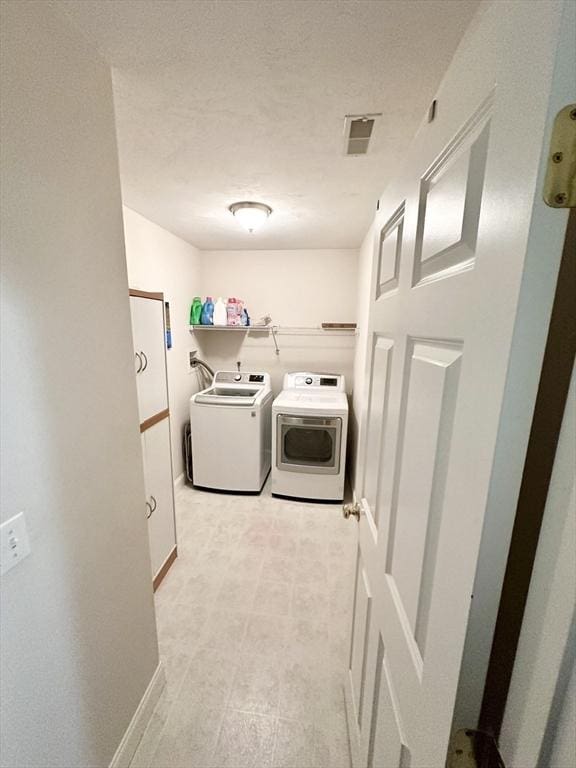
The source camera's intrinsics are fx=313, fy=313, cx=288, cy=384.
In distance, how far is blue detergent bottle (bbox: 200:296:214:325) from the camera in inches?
130

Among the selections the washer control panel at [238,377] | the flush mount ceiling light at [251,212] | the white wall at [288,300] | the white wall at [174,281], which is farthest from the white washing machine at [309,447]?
the flush mount ceiling light at [251,212]

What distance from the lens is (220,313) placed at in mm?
3268

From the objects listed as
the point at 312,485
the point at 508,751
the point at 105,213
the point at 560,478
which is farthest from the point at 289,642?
the point at 105,213

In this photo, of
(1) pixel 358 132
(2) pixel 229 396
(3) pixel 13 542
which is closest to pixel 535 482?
(3) pixel 13 542

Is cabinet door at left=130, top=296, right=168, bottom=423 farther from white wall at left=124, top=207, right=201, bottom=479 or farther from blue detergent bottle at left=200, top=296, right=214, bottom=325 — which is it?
blue detergent bottle at left=200, top=296, right=214, bottom=325

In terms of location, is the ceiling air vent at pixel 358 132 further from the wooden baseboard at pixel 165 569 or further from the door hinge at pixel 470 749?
the wooden baseboard at pixel 165 569

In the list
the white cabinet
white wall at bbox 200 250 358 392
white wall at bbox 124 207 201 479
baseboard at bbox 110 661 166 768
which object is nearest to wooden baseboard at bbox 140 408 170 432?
the white cabinet

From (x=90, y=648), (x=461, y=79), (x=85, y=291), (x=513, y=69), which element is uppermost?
(x=461, y=79)

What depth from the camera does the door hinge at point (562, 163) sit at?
296 millimetres

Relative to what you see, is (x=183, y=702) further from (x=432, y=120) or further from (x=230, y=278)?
(x=230, y=278)

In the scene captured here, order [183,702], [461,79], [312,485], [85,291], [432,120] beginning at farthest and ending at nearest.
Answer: [312,485]
[183,702]
[85,291]
[432,120]
[461,79]

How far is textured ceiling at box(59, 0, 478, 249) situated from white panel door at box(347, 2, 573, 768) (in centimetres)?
48

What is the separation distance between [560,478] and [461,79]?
0.62 metres

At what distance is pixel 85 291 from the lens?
927mm
